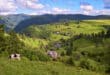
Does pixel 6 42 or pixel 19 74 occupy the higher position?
pixel 19 74

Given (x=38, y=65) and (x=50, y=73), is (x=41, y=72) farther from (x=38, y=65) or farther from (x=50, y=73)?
(x=38, y=65)

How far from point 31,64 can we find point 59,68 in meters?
3.18

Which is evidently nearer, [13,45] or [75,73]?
[75,73]

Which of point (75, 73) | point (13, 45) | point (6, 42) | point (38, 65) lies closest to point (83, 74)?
point (75, 73)

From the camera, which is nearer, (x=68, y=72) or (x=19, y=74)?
(x=19, y=74)

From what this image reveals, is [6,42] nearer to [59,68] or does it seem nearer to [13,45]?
[13,45]

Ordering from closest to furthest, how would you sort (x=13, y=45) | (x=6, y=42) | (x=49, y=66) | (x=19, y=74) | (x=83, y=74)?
(x=19, y=74) < (x=83, y=74) < (x=49, y=66) < (x=6, y=42) < (x=13, y=45)

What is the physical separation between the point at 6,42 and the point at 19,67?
271 ft

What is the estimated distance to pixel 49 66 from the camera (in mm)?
28797

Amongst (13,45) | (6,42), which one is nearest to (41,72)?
(6,42)

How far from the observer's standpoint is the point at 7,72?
2519 centimetres

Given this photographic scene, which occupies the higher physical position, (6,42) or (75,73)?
(75,73)

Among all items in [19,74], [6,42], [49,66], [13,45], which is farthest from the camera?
[13,45]

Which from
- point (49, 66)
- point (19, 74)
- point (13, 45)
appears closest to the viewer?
point (19, 74)
